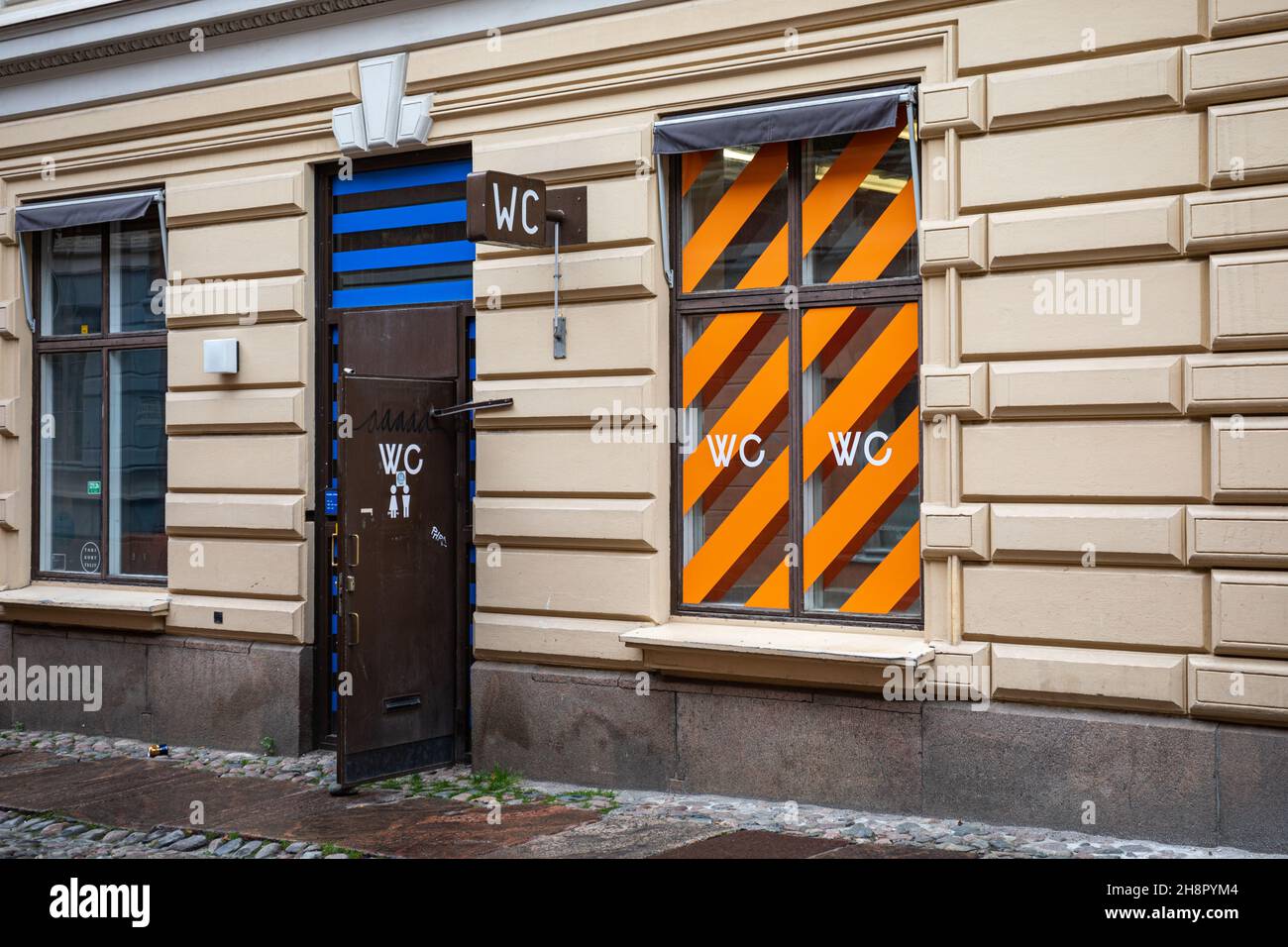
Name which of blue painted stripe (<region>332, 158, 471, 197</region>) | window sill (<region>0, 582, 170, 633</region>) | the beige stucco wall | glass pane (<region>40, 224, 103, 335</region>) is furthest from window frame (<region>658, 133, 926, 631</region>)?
glass pane (<region>40, 224, 103, 335</region>)

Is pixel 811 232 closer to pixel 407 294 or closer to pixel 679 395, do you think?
pixel 679 395

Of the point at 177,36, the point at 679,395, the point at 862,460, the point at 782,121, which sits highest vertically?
the point at 177,36

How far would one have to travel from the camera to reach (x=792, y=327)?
26.4 feet

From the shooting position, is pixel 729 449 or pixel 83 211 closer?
pixel 729 449

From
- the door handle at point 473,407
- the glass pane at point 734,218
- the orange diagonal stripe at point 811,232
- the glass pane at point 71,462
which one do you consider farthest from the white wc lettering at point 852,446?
the glass pane at point 71,462

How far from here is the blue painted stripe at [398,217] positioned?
9203 mm

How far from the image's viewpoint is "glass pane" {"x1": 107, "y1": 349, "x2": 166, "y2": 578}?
10.6 meters

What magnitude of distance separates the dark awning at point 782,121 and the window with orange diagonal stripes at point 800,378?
15cm

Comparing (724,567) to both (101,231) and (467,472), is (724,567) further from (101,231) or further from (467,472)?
(101,231)

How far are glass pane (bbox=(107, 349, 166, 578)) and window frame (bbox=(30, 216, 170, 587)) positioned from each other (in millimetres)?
42

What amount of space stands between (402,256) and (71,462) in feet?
11.9

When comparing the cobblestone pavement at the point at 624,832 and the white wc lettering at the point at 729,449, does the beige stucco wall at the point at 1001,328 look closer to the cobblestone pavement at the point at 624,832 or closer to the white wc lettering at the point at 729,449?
the white wc lettering at the point at 729,449

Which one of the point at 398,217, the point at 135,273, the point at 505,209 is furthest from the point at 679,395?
the point at 135,273
